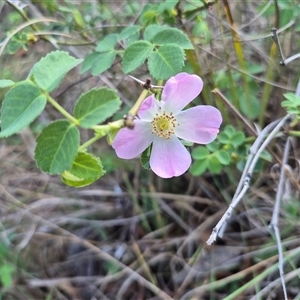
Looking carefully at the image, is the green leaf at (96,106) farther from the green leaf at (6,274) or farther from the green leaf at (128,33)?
the green leaf at (6,274)

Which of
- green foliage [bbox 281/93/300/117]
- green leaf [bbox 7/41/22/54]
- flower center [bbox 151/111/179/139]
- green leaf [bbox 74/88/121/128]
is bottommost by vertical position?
green foliage [bbox 281/93/300/117]

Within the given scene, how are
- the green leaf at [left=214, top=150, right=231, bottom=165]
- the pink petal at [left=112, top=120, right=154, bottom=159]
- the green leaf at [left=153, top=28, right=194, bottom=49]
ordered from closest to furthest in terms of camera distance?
the pink petal at [left=112, top=120, right=154, bottom=159], the green leaf at [left=153, top=28, right=194, bottom=49], the green leaf at [left=214, top=150, right=231, bottom=165]

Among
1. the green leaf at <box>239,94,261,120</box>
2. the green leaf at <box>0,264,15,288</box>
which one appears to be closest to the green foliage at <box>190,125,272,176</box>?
the green leaf at <box>239,94,261,120</box>

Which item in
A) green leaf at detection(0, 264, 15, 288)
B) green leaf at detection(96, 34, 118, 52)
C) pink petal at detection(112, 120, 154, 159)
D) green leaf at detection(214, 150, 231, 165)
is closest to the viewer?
pink petal at detection(112, 120, 154, 159)

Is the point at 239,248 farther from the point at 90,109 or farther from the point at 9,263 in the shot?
the point at 90,109

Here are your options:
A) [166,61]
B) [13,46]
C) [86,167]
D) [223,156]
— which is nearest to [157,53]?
[166,61]

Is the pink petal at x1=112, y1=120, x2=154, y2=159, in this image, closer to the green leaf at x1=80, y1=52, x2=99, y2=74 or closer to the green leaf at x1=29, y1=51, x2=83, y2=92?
the green leaf at x1=29, y1=51, x2=83, y2=92

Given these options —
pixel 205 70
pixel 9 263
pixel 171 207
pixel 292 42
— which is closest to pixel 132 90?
pixel 205 70

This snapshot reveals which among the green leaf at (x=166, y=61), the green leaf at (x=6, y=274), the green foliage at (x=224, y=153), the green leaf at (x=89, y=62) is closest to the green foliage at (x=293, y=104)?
the green foliage at (x=224, y=153)
